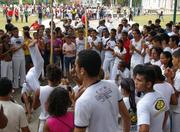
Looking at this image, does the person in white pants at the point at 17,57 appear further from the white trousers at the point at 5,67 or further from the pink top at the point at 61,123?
the pink top at the point at 61,123

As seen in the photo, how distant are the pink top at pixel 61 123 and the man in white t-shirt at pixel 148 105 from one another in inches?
27.6

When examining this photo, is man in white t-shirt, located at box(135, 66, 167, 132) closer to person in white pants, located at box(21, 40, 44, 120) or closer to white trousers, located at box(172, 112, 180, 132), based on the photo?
white trousers, located at box(172, 112, 180, 132)

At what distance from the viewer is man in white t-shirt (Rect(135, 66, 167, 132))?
359cm

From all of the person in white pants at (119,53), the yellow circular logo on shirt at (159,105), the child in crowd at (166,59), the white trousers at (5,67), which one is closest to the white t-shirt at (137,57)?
the person in white pants at (119,53)

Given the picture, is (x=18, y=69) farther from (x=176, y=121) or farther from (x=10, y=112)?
(x=10, y=112)

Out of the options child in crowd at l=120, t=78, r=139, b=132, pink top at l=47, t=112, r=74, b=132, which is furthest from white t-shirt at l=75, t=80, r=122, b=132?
child in crowd at l=120, t=78, r=139, b=132

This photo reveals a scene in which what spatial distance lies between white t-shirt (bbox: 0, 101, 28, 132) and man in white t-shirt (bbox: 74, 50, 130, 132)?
1245 millimetres

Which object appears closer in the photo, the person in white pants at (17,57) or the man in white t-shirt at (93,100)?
the man in white t-shirt at (93,100)

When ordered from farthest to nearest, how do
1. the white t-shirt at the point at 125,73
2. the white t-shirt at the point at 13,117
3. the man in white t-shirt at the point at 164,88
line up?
1. the white t-shirt at the point at 125,73
2. the man in white t-shirt at the point at 164,88
3. the white t-shirt at the point at 13,117

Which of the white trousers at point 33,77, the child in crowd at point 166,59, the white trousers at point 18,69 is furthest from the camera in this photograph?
the white trousers at point 18,69

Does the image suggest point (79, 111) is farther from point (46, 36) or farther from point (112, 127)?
point (46, 36)

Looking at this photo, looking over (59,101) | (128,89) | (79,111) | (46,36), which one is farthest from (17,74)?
(79,111)

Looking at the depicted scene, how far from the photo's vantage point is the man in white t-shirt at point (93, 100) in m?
3.14

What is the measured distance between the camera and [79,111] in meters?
3.12
